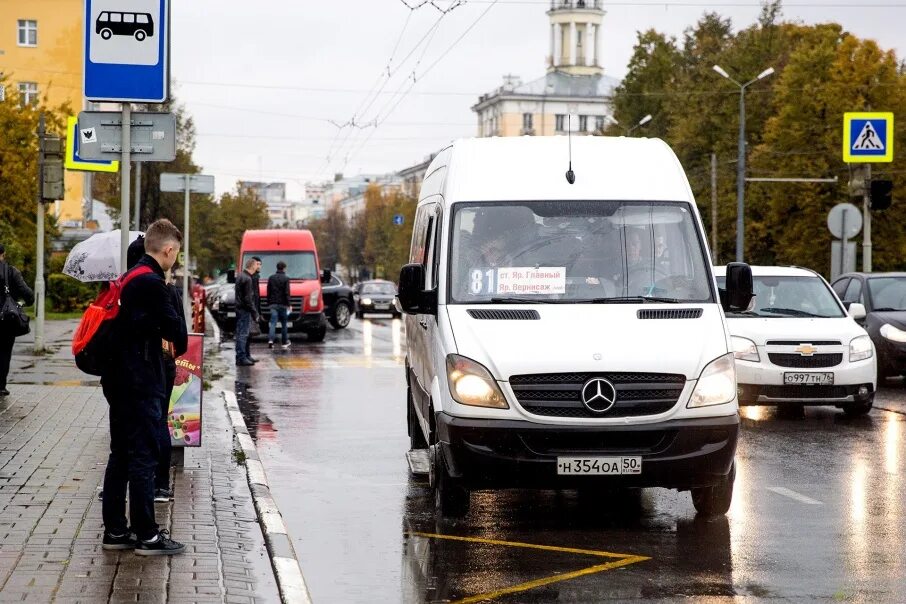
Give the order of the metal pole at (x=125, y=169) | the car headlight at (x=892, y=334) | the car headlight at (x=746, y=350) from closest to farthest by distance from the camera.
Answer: the metal pole at (x=125, y=169) < the car headlight at (x=746, y=350) < the car headlight at (x=892, y=334)

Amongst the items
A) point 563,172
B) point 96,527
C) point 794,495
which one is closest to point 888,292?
point 794,495

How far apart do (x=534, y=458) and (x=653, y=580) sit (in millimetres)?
1453

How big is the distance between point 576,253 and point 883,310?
38.8 feet

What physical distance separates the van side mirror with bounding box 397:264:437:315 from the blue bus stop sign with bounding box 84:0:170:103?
1.90m

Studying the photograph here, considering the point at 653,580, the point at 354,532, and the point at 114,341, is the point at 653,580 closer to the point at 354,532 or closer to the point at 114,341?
the point at 354,532

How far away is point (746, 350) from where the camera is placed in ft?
51.2

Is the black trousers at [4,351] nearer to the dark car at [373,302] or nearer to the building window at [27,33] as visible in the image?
the dark car at [373,302]

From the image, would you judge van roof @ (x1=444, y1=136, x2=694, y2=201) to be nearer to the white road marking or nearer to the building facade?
the white road marking

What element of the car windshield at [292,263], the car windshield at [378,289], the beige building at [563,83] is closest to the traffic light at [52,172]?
the car windshield at [292,263]

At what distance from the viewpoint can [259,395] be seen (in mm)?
18984

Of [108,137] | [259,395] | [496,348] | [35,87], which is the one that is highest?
[35,87]

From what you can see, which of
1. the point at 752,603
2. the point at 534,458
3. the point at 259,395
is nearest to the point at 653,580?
the point at 752,603

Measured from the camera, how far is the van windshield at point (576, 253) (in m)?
9.39

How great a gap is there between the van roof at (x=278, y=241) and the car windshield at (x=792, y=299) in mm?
20615
